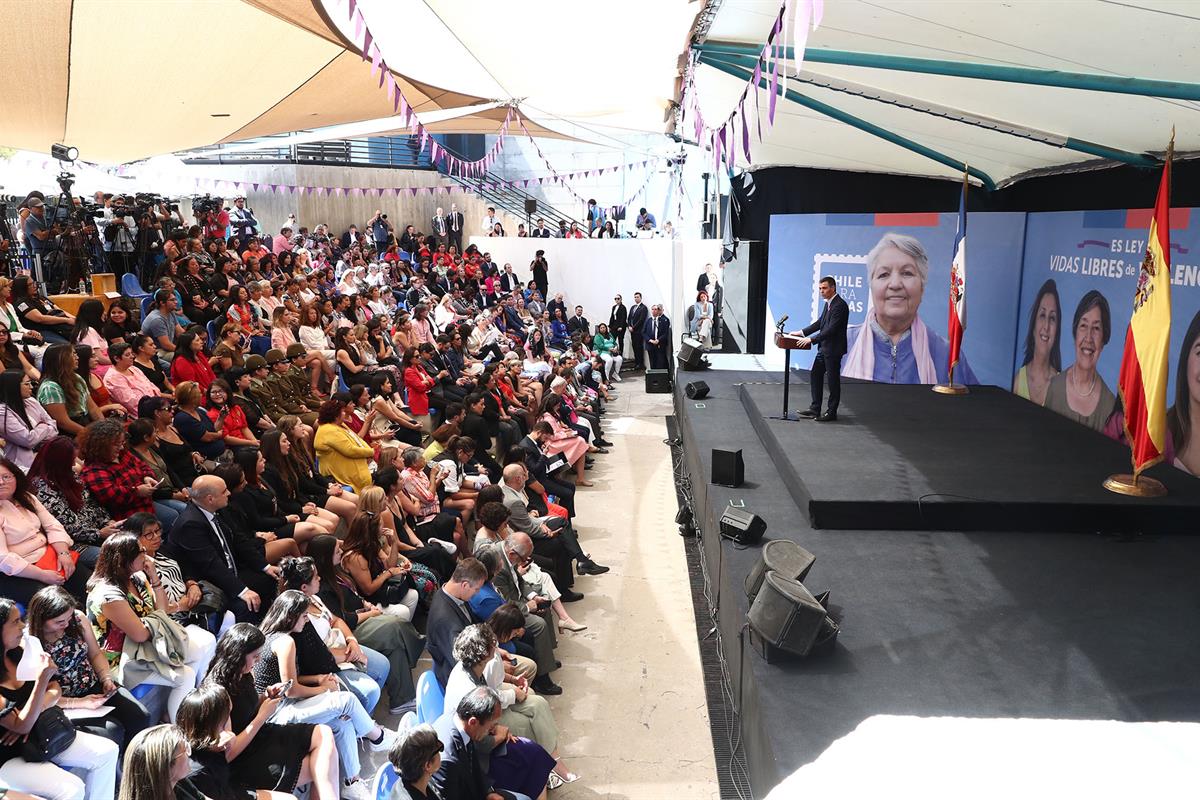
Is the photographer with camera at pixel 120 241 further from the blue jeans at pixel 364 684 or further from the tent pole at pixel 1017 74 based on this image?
the tent pole at pixel 1017 74

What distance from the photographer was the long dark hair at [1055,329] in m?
8.37

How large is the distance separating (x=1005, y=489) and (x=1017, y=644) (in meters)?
1.88

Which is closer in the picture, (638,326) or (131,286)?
(131,286)

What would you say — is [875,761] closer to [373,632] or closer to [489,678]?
[489,678]

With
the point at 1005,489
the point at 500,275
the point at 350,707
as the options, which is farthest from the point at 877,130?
the point at 500,275

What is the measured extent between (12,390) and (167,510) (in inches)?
38.0

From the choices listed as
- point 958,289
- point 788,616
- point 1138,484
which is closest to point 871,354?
point 958,289

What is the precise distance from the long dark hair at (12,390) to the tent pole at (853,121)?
484 centimetres

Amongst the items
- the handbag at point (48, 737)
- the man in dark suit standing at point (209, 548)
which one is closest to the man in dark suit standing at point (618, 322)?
the man in dark suit standing at point (209, 548)

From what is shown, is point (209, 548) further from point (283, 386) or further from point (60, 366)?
point (283, 386)

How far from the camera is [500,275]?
1656cm

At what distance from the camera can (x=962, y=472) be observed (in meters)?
6.26

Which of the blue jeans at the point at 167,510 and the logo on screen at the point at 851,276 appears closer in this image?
the blue jeans at the point at 167,510

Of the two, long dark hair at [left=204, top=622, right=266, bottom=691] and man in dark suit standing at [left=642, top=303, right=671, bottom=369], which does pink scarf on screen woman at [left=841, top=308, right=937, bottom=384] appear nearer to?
man in dark suit standing at [left=642, top=303, right=671, bottom=369]
